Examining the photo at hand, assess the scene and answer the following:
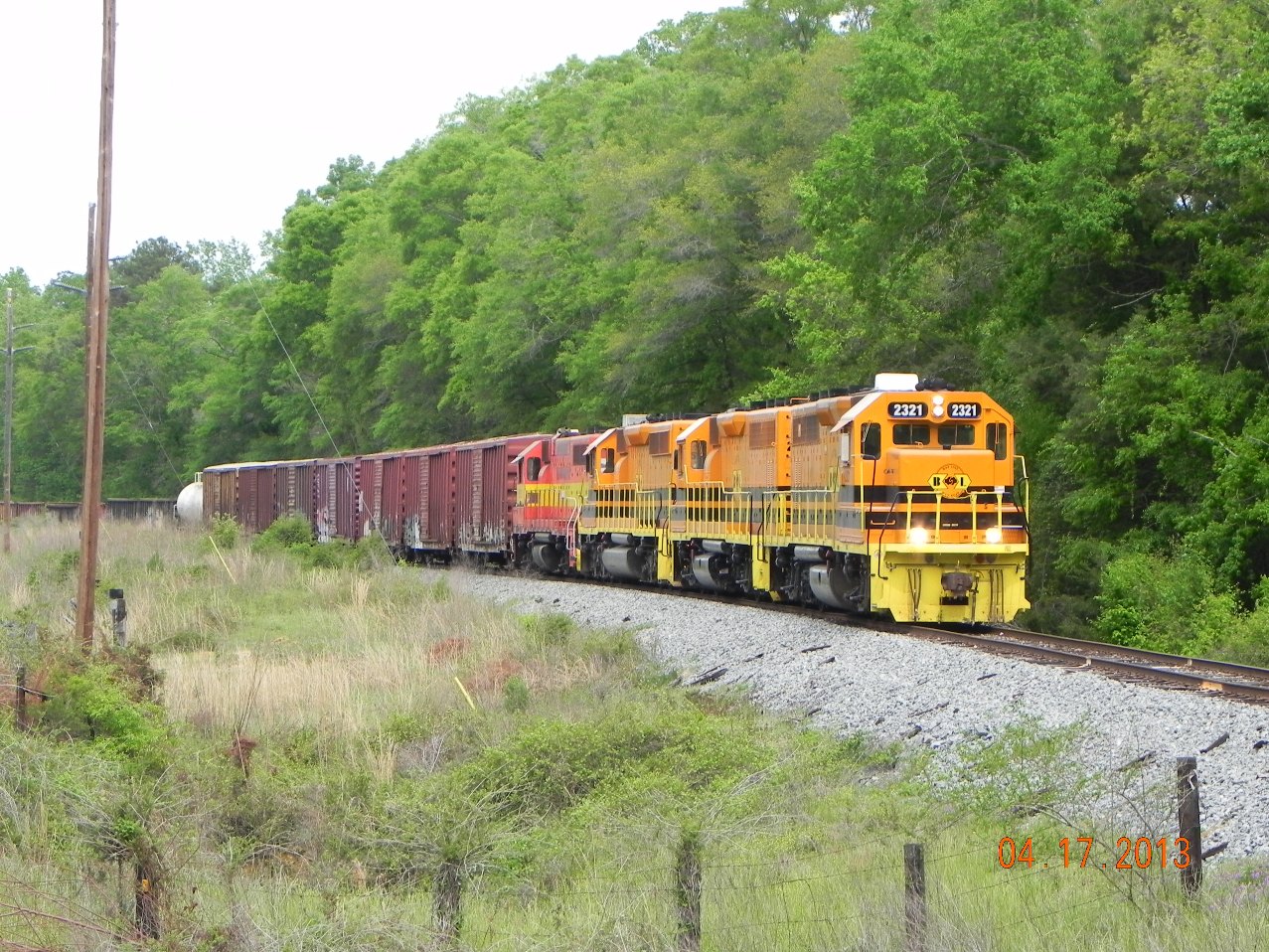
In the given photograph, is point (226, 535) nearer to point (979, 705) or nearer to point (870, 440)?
point (870, 440)

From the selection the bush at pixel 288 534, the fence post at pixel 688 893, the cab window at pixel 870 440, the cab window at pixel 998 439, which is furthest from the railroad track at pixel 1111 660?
the bush at pixel 288 534

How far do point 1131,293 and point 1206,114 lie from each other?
580 centimetres

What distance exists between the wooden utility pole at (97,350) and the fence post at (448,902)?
1101 cm

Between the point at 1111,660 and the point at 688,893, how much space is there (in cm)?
952

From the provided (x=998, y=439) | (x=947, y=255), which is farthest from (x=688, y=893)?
(x=947, y=255)

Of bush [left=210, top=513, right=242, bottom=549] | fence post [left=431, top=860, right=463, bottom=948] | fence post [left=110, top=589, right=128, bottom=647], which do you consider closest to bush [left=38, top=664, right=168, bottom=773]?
fence post [left=110, top=589, right=128, bottom=647]

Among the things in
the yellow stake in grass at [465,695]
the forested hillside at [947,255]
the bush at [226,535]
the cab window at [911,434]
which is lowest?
the yellow stake in grass at [465,695]

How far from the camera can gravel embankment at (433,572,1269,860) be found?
8.96 metres

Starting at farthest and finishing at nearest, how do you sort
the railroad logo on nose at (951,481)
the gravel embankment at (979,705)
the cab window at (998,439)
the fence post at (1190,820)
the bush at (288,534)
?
the bush at (288,534), the cab window at (998,439), the railroad logo on nose at (951,481), the gravel embankment at (979,705), the fence post at (1190,820)

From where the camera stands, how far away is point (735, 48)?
1924 inches
